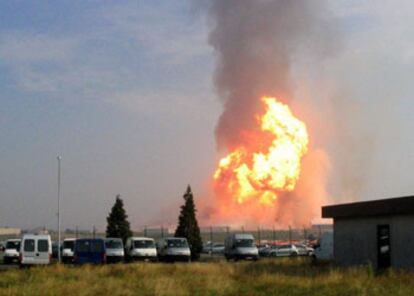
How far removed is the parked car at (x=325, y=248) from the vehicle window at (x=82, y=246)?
17.0 meters

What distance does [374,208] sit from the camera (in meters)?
39.4

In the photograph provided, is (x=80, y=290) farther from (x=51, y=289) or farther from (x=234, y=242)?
(x=234, y=242)

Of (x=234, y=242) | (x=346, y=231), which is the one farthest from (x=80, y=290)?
(x=234, y=242)

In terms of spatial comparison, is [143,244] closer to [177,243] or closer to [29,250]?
[177,243]

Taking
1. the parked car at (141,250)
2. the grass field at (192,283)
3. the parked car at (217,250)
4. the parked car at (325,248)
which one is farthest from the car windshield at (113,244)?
the parked car at (217,250)

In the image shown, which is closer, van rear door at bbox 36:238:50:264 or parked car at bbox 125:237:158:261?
van rear door at bbox 36:238:50:264

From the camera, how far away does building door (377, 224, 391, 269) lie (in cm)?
3866

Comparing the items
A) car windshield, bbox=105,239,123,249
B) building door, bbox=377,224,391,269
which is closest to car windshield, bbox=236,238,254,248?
car windshield, bbox=105,239,123,249

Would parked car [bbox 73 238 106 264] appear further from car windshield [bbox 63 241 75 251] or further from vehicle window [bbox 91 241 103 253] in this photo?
car windshield [bbox 63 241 75 251]

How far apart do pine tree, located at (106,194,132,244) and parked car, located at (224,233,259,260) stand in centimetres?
1158

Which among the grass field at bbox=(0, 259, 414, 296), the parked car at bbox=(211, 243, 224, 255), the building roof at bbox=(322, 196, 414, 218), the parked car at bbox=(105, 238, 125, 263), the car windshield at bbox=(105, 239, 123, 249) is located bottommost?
the parked car at bbox=(211, 243, 224, 255)

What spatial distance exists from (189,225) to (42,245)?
71.0ft

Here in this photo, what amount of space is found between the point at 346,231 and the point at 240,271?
8.44 m

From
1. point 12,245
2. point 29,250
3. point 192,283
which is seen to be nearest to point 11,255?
point 12,245
